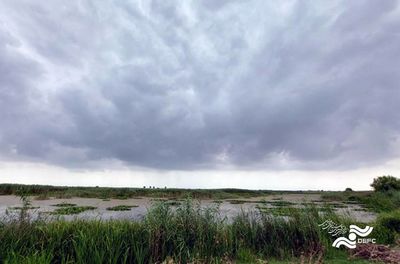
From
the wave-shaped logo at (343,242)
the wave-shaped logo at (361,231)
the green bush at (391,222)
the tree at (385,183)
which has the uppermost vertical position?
the tree at (385,183)

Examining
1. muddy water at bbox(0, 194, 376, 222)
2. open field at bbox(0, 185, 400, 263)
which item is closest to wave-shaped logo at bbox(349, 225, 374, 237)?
open field at bbox(0, 185, 400, 263)

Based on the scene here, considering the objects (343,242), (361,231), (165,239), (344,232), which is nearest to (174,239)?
(165,239)

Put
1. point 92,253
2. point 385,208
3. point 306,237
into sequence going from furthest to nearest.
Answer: point 385,208 < point 306,237 < point 92,253

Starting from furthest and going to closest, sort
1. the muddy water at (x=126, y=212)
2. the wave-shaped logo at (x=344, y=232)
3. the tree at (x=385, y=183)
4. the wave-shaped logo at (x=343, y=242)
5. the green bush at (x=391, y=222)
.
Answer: the tree at (x=385, y=183)
the muddy water at (x=126, y=212)
the green bush at (x=391, y=222)
the wave-shaped logo at (x=344, y=232)
the wave-shaped logo at (x=343, y=242)

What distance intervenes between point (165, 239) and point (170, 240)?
0.56 feet

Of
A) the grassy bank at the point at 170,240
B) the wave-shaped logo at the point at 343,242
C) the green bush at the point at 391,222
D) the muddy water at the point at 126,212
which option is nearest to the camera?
the grassy bank at the point at 170,240

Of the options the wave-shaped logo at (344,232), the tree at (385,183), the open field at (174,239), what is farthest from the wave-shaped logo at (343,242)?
the tree at (385,183)

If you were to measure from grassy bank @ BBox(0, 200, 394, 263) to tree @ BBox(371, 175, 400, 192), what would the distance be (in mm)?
31591

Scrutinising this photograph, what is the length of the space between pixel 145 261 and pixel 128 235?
0.86 meters

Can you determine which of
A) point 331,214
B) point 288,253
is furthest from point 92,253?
point 331,214

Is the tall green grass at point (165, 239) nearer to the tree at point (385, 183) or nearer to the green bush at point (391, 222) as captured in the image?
the green bush at point (391, 222)

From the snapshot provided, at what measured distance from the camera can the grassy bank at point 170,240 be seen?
320 inches

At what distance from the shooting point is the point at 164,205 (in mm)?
9609

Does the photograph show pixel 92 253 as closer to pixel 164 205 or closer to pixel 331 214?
pixel 164 205
